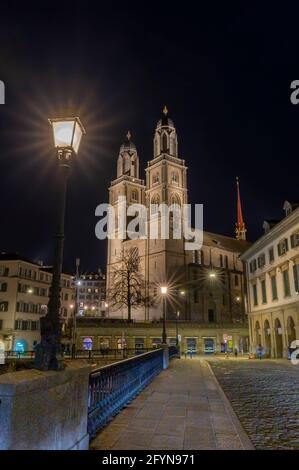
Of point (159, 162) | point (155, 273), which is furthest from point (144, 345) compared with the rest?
point (159, 162)

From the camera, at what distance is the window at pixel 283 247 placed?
33.3 m

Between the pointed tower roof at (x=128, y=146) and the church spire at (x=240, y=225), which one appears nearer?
the pointed tower roof at (x=128, y=146)

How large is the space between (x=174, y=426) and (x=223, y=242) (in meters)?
87.4

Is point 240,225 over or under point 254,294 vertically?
over

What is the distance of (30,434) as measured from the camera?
351 cm

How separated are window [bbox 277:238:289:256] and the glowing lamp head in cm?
2995

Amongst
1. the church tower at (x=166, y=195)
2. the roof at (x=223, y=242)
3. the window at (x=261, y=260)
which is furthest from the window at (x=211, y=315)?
the window at (x=261, y=260)

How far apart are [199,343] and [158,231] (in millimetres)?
26725

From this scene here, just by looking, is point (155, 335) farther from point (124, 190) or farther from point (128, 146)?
point (128, 146)

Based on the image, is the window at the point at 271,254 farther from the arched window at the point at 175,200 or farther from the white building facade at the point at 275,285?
the arched window at the point at 175,200

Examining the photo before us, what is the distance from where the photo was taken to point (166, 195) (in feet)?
262

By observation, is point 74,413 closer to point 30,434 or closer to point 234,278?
point 30,434

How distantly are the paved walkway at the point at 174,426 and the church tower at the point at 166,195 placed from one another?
5862cm

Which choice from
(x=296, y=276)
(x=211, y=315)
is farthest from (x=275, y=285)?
(x=211, y=315)
